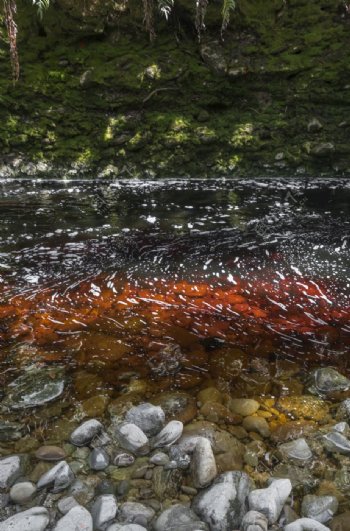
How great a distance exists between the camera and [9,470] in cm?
212

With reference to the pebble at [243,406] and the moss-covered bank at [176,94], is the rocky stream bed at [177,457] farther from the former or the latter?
the moss-covered bank at [176,94]

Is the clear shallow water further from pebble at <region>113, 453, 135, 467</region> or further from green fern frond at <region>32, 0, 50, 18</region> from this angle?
green fern frond at <region>32, 0, 50, 18</region>

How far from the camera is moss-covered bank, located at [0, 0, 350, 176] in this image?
28.1 feet

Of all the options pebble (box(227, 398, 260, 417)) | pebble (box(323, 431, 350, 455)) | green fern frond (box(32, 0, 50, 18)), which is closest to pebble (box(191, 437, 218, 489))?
pebble (box(227, 398, 260, 417))

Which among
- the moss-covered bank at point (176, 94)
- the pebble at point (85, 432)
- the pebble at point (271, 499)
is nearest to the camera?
the pebble at point (271, 499)

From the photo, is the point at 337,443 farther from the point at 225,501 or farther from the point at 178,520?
the point at 178,520

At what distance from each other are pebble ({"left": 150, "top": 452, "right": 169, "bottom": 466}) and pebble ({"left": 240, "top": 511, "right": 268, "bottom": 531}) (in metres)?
0.55

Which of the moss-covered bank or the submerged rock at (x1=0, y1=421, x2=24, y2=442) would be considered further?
the moss-covered bank

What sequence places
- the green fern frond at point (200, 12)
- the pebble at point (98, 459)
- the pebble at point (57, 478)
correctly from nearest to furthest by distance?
the pebble at point (57, 478)
the pebble at point (98, 459)
the green fern frond at point (200, 12)

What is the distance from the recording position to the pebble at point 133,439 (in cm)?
232

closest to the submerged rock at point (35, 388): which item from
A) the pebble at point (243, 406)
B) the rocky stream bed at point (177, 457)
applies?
the rocky stream bed at point (177, 457)

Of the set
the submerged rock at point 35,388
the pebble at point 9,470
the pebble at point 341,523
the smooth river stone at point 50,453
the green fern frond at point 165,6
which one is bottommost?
the pebble at point 341,523

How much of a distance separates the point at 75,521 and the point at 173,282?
9.23ft

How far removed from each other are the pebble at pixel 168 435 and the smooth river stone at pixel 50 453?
558mm
